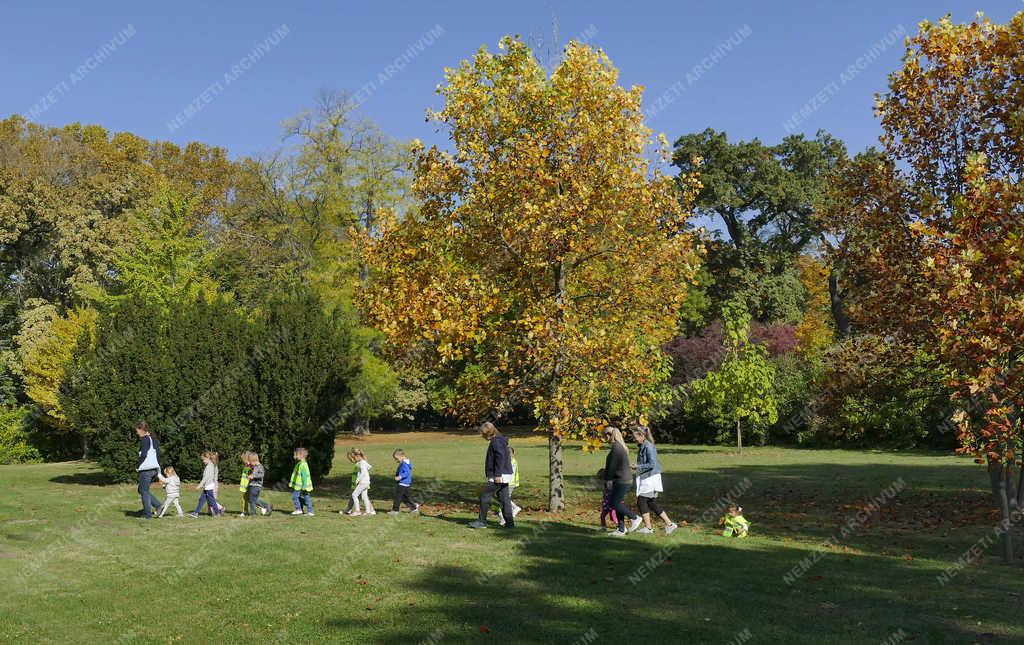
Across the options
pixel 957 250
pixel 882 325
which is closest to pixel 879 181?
pixel 882 325

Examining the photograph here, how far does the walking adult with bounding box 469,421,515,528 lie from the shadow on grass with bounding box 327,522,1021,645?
5.06 feet

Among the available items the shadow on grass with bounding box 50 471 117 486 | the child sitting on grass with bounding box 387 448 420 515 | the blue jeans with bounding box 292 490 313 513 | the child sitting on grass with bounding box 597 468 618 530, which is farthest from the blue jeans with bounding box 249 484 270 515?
the shadow on grass with bounding box 50 471 117 486

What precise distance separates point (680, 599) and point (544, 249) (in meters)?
9.09

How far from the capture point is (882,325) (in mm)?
17984

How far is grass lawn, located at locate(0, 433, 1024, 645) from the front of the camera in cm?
873

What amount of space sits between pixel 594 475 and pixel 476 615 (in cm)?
1963

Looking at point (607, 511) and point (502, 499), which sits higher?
point (502, 499)

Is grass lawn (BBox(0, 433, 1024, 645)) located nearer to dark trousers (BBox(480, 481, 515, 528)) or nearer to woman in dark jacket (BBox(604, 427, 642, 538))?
dark trousers (BBox(480, 481, 515, 528))

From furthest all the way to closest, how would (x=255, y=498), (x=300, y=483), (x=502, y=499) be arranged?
(x=300, y=483), (x=255, y=498), (x=502, y=499)

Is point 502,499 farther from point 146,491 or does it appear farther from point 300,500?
point 146,491

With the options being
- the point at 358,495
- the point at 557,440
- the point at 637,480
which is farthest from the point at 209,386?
the point at 637,480

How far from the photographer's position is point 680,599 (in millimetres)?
9836

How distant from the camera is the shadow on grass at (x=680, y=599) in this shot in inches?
335

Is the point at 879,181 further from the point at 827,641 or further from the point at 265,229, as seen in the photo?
the point at 265,229
